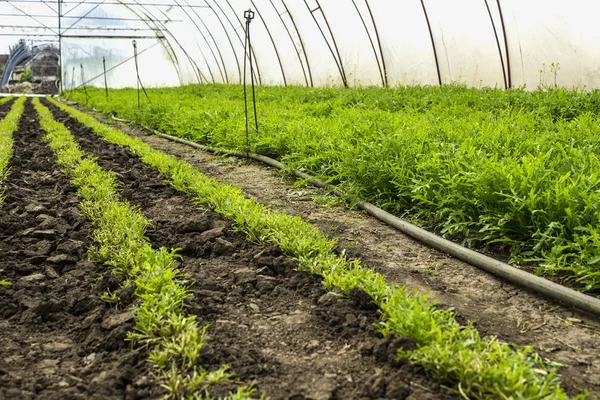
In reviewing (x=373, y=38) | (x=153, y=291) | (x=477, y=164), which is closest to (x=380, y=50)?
(x=373, y=38)

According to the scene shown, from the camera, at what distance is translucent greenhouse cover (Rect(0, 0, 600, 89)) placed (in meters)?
9.13

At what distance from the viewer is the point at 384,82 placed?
1326 cm

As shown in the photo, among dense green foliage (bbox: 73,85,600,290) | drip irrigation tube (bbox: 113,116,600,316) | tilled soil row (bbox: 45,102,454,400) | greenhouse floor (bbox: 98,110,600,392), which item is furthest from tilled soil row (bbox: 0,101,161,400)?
dense green foliage (bbox: 73,85,600,290)

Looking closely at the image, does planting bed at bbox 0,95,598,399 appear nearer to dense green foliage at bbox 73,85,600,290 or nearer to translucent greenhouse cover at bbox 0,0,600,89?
dense green foliage at bbox 73,85,600,290

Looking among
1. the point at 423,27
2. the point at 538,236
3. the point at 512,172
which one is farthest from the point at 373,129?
the point at 423,27

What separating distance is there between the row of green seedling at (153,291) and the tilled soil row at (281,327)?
84 millimetres

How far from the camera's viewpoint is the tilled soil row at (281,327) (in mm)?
2018

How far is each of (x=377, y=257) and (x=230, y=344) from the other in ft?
Answer: 4.42

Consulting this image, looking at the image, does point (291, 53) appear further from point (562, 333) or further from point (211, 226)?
point (562, 333)

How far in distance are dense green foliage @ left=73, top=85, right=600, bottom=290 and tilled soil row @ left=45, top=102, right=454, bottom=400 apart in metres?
1.22

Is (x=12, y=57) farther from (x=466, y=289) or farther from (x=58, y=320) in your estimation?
(x=466, y=289)

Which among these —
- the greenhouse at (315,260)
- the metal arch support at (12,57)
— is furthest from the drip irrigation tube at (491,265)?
the metal arch support at (12,57)

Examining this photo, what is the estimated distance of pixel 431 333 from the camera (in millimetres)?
2152

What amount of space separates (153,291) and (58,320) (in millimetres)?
441
